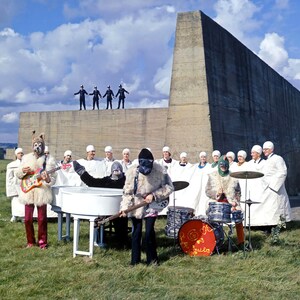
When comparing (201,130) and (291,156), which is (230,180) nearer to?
(201,130)

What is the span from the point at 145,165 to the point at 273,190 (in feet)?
13.8

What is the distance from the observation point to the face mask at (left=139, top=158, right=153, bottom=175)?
6699 mm

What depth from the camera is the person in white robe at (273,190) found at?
966cm

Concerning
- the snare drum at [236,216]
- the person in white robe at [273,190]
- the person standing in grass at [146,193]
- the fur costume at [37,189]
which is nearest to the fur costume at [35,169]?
the fur costume at [37,189]

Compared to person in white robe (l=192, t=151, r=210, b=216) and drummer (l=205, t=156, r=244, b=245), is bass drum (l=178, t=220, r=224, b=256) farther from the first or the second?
person in white robe (l=192, t=151, r=210, b=216)

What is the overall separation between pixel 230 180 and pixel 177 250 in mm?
1480

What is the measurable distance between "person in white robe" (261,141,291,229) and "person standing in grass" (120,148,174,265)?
11.5 ft

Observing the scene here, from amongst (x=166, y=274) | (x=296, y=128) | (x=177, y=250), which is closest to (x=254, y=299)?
(x=166, y=274)

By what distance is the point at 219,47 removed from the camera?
46.1 ft

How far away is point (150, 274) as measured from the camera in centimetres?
639

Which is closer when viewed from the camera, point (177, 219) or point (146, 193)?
point (146, 193)

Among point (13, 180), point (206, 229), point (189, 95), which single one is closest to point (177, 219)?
point (206, 229)

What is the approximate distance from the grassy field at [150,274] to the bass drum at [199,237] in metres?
0.15

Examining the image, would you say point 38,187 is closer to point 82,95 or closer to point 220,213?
point 220,213
